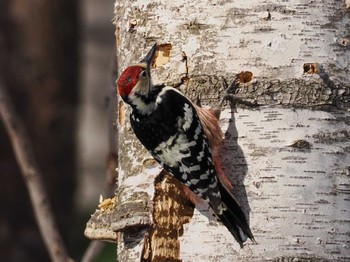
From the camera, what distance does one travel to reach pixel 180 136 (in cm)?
396

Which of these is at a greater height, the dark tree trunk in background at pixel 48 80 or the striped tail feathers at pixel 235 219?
the striped tail feathers at pixel 235 219

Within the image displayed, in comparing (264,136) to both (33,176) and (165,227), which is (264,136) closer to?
(165,227)

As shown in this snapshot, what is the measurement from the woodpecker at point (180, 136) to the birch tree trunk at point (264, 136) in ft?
0.17

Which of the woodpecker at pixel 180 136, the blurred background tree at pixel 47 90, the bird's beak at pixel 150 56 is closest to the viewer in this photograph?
the woodpecker at pixel 180 136

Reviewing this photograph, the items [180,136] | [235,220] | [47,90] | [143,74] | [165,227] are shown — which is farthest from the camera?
[47,90]

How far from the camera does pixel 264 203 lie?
3545 millimetres

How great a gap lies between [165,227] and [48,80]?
3.70 metres

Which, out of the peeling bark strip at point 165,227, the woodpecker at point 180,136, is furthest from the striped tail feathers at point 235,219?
the peeling bark strip at point 165,227

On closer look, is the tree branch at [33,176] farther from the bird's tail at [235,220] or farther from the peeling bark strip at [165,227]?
the bird's tail at [235,220]

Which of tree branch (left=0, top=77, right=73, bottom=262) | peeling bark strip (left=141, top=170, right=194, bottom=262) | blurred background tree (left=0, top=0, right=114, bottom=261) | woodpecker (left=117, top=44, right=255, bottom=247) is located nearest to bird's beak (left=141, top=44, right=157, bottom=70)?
woodpecker (left=117, top=44, right=255, bottom=247)

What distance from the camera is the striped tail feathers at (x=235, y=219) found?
350 cm

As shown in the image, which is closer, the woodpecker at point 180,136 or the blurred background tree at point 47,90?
the woodpecker at point 180,136

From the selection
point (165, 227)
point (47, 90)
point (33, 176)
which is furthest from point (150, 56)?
point (47, 90)

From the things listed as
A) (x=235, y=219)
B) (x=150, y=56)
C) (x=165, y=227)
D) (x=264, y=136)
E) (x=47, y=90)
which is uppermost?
(x=150, y=56)
